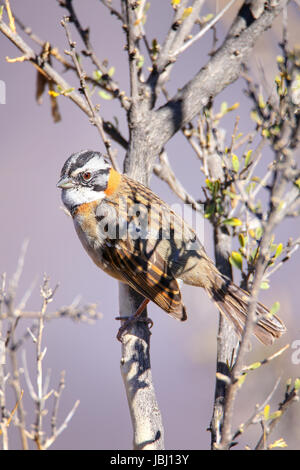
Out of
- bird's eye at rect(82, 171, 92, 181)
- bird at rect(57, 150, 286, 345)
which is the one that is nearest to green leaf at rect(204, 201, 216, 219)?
bird at rect(57, 150, 286, 345)

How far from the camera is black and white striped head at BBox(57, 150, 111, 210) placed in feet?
9.20

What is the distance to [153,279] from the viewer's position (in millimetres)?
2613

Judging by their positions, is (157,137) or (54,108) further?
(54,108)

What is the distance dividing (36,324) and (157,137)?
1498 mm

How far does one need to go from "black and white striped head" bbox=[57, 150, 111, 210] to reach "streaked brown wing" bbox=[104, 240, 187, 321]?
1.32ft

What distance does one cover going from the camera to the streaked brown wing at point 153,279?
2611 mm

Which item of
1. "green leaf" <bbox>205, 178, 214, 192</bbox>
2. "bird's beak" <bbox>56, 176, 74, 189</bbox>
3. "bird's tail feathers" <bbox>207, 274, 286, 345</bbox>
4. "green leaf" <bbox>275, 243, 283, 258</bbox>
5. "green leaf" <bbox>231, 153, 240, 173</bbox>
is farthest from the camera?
"bird's beak" <bbox>56, 176, 74, 189</bbox>

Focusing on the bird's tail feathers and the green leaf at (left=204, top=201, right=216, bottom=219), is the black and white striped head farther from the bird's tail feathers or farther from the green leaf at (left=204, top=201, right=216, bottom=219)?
the bird's tail feathers

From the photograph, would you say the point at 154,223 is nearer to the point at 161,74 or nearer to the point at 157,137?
the point at 157,137

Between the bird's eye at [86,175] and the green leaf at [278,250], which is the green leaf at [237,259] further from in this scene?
the bird's eye at [86,175]

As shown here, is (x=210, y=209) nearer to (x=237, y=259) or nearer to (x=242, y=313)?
(x=237, y=259)

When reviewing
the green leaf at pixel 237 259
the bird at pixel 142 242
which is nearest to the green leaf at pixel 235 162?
the green leaf at pixel 237 259

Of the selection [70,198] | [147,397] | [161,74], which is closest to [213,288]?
[147,397]
